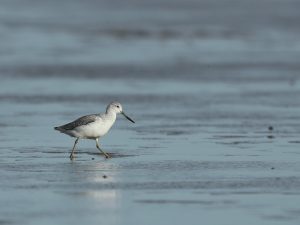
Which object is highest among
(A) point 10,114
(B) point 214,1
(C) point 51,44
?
(B) point 214,1

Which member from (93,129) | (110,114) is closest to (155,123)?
(110,114)

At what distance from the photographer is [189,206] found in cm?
1073

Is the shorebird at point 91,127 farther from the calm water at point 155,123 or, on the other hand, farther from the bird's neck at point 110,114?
the calm water at point 155,123

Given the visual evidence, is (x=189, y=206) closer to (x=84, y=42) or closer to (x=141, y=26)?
(x=84, y=42)

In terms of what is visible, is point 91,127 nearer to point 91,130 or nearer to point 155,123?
point 91,130

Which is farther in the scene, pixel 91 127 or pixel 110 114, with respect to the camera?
pixel 110 114

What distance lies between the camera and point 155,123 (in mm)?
17469

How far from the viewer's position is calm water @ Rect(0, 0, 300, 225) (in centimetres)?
1085

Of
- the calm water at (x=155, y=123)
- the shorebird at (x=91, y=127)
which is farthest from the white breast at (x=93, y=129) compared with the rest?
the calm water at (x=155, y=123)

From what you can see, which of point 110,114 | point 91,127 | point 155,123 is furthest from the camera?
point 155,123

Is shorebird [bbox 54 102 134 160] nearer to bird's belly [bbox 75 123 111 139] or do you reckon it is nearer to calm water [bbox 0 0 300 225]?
bird's belly [bbox 75 123 111 139]

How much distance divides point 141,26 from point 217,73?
14192 mm

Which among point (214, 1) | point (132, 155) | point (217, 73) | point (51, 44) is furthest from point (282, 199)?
point (214, 1)

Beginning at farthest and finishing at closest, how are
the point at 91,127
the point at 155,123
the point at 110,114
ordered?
1. the point at 155,123
2. the point at 110,114
3. the point at 91,127
